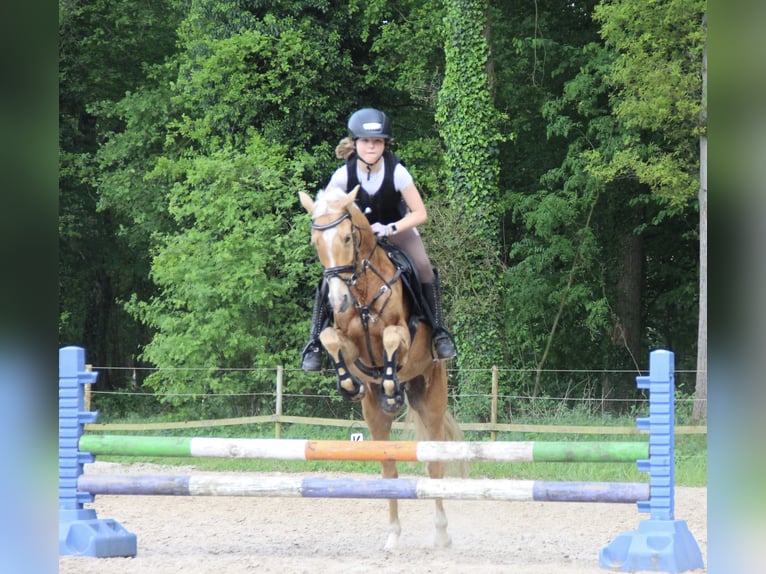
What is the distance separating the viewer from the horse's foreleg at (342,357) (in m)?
5.13

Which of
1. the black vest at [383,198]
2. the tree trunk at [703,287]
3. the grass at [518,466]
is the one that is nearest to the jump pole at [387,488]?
the black vest at [383,198]

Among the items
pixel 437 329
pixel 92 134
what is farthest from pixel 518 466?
pixel 92 134

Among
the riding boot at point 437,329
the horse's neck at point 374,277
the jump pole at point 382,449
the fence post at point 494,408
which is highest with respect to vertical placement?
the horse's neck at point 374,277

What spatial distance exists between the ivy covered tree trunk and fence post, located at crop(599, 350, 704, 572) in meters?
9.42

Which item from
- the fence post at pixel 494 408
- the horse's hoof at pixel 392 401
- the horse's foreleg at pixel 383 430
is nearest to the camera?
the horse's hoof at pixel 392 401

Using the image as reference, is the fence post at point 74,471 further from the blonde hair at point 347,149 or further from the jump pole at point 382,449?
the blonde hair at point 347,149

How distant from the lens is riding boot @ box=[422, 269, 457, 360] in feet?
18.8

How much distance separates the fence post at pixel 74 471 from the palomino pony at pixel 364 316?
4.63ft

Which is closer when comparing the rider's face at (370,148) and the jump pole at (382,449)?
the jump pole at (382,449)

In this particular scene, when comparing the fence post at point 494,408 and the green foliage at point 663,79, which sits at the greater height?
the green foliage at point 663,79

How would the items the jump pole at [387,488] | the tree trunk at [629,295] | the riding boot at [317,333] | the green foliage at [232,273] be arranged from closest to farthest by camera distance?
the jump pole at [387,488] → the riding boot at [317,333] → the green foliage at [232,273] → the tree trunk at [629,295]

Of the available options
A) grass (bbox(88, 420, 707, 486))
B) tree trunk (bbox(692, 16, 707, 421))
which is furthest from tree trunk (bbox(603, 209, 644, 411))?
grass (bbox(88, 420, 707, 486))

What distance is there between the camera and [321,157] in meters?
16.0
